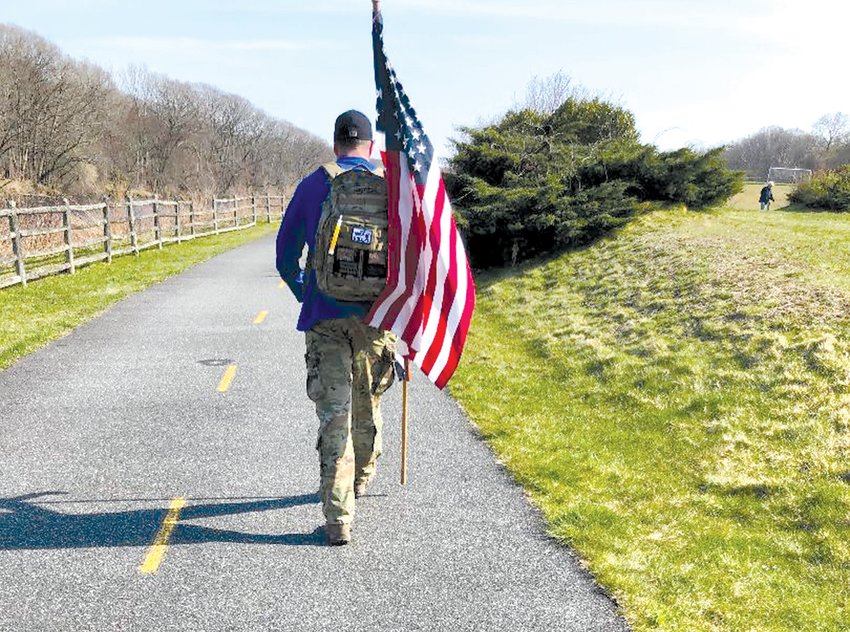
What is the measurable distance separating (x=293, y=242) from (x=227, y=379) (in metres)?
4.15

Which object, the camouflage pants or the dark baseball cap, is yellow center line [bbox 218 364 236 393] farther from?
the dark baseball cap

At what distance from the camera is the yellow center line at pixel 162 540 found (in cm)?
388

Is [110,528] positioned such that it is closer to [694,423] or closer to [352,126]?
[352,126]

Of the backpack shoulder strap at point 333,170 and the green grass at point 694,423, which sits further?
the backpack shoulder strap at point 333,170

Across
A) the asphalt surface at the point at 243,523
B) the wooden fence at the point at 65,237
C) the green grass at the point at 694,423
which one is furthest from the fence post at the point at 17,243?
the green grass at the point at 694,423

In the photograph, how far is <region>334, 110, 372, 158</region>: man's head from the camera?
414 cm

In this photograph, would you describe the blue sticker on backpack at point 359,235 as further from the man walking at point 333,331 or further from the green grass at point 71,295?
the green grass at point 71,295

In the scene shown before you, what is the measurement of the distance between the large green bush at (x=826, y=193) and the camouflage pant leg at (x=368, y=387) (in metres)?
23.4

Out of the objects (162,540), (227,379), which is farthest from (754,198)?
(162,540)

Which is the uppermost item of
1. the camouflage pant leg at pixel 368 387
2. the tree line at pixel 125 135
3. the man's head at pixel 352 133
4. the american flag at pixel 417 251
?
the tree line at pixel 125 135

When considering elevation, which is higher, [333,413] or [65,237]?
[65,237]

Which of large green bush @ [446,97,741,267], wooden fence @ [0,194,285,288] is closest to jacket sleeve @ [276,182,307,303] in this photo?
large green bush @ [446,97,741,267]

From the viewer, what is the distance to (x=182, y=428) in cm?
633

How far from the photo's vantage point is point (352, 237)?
4012 millimetres
